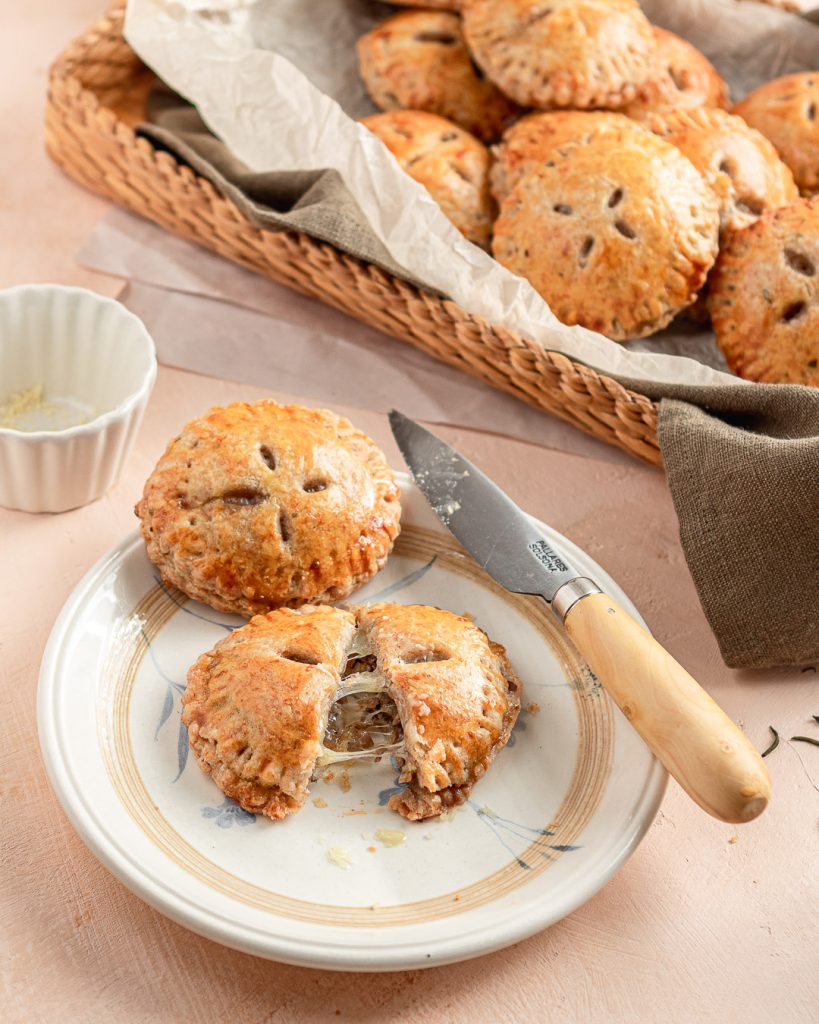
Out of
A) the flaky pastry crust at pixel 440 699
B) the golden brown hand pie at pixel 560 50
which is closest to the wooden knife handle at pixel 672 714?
the flaky pastry crust at pixel 440 699

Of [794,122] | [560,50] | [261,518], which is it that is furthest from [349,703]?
[794,122]

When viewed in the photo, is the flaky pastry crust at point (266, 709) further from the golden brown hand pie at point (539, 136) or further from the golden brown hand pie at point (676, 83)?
the golden brown hand pie at point (676, 83)

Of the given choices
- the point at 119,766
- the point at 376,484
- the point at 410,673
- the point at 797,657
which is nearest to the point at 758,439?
the point at 797,657

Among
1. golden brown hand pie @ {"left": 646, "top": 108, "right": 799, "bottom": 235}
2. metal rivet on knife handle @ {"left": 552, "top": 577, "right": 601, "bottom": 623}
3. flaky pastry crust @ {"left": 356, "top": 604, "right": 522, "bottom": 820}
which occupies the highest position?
golden brown hand pie @ {"left": 646, "top": 108, "right": 799, "bottom": 235}

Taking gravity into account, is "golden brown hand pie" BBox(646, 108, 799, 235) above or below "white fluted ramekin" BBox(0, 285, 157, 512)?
above

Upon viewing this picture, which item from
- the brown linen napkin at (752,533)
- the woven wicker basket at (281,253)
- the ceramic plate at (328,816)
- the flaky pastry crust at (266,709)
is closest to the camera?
the ceramic plate at (328,816)

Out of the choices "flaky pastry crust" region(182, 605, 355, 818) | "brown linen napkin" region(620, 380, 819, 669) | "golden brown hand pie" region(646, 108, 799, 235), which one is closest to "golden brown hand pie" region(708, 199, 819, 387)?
"golden brown hand pie" region(646, 108, 799, 235)

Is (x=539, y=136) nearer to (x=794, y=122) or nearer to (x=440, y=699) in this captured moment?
(x=794, y=122)

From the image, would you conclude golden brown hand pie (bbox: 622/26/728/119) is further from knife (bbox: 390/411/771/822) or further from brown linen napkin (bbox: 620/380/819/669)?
knife (bbox: 390/411/771/822)
